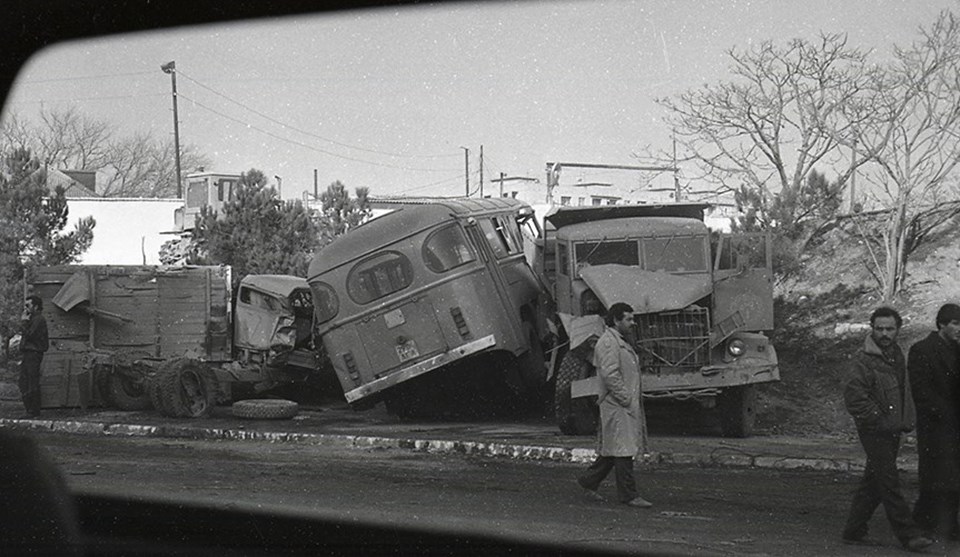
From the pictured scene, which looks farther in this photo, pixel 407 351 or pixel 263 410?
pixel 263 410

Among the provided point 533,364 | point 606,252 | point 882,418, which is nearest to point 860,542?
point 882,418

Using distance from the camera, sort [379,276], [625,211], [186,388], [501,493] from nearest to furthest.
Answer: [501,493]
[379,276]
[625,211]
[186,388]

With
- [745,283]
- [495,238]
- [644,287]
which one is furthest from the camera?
[495,238]

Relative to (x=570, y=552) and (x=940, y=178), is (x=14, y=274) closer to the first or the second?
(x=940, y=178)

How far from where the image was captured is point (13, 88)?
11961 millimetres

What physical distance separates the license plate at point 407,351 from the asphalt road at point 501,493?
2.08 meters

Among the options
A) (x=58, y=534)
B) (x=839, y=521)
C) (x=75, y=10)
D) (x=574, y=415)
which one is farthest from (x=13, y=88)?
(x=839, y=521)

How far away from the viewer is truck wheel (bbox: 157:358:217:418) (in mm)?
16984

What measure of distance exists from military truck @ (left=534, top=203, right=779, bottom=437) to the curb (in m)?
1.21

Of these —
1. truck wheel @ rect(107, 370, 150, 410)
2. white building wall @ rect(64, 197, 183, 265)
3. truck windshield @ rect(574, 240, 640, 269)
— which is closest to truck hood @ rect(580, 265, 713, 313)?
truck windshield @ rect(574, 240, 640, 269)

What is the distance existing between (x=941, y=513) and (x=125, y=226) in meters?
44.4

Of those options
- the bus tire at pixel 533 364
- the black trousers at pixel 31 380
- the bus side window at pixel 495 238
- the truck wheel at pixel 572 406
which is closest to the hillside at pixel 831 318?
the truck wheel at pixel 572 406

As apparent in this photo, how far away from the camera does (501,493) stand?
10.3 meters

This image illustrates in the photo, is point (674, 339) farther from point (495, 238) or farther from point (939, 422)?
point (939, 422)
